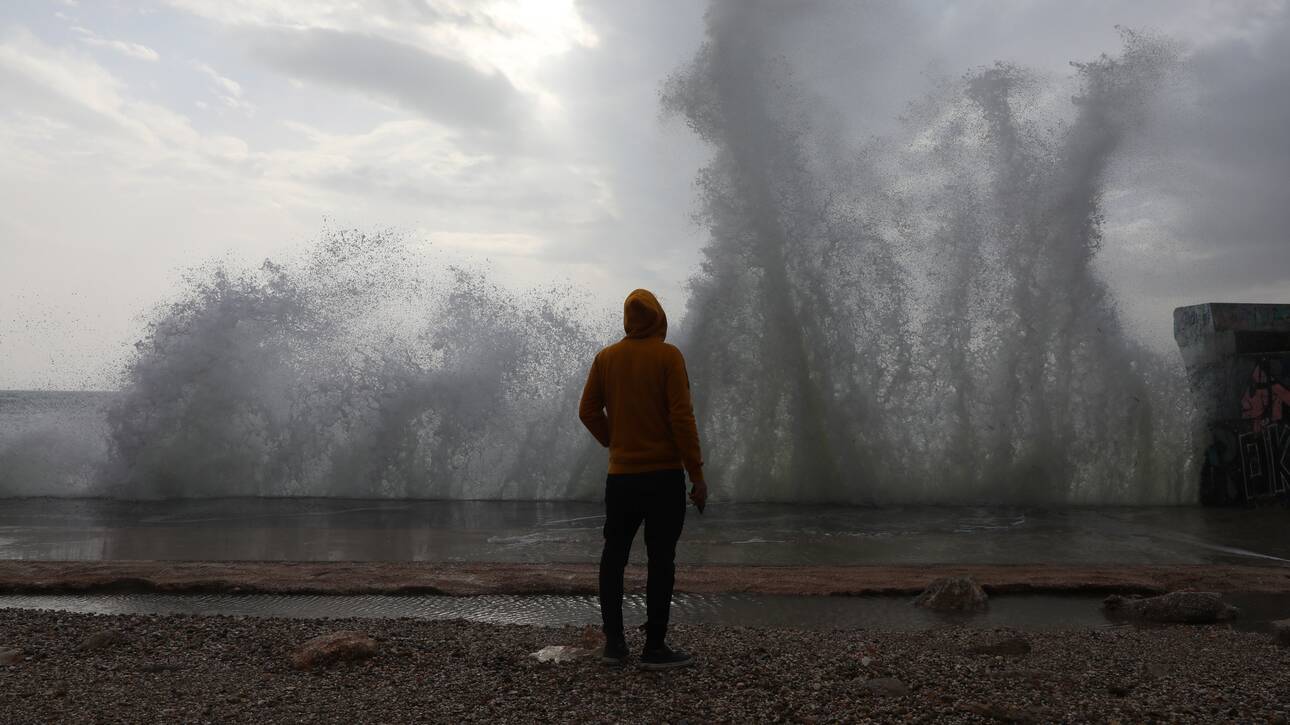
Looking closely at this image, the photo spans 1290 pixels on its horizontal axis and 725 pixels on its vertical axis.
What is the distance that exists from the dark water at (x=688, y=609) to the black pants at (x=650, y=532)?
46.5 inches

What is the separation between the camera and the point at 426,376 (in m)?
14.2

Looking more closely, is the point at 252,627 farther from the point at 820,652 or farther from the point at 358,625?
the point at 820,652

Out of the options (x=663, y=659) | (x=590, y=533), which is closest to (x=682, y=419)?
(x=663, y=659)

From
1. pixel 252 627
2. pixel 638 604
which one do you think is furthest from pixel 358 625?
pixel 638 604

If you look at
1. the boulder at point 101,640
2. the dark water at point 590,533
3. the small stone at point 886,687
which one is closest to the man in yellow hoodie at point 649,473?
the small stone at point 886,687

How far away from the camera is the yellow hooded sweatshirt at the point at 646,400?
12.3 ft

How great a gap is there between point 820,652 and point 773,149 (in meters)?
11.4

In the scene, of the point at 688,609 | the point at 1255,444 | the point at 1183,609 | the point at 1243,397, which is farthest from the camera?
the point at 1243,397

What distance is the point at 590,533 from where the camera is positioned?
8773 millimetres

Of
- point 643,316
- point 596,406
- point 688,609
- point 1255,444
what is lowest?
point 688,609

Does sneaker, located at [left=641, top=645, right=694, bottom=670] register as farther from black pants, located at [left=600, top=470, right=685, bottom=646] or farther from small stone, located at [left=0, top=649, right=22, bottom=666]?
small stone, located at [left=0, top=649, right=22, bottom=666]

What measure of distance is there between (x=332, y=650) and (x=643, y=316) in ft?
6.66

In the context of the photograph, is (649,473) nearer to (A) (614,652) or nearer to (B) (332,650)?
(A) (614,652)

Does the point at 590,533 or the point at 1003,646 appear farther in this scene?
the point at 590,533
